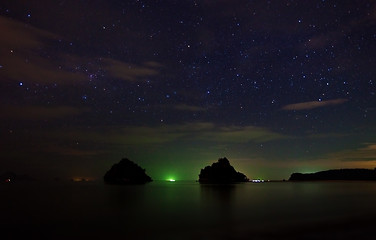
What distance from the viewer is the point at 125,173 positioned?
165 m

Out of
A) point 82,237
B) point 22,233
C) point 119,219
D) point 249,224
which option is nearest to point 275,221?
point 249,224

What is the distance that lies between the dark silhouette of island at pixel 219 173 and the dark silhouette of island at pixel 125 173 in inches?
1448

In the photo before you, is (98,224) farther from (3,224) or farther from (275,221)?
(275,221)

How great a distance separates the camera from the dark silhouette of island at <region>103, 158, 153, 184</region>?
16344 centimetres

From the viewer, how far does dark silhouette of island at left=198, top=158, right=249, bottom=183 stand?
172 metres

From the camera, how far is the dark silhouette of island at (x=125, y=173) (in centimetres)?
16344

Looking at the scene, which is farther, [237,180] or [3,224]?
[237,180]

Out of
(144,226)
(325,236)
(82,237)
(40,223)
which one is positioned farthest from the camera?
(40,223)

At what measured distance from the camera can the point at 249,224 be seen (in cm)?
2102

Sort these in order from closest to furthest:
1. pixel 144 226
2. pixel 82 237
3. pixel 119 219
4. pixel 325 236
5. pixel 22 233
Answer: pixel 325 236 < pixel 82 237 < pixel 22 233 < pixel 144 226 < pixel 119 219

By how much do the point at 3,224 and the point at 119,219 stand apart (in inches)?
314

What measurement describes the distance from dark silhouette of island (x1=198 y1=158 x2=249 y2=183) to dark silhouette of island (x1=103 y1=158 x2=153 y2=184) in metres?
36.8

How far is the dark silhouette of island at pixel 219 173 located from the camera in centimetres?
17212

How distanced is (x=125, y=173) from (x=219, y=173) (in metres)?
51.3
